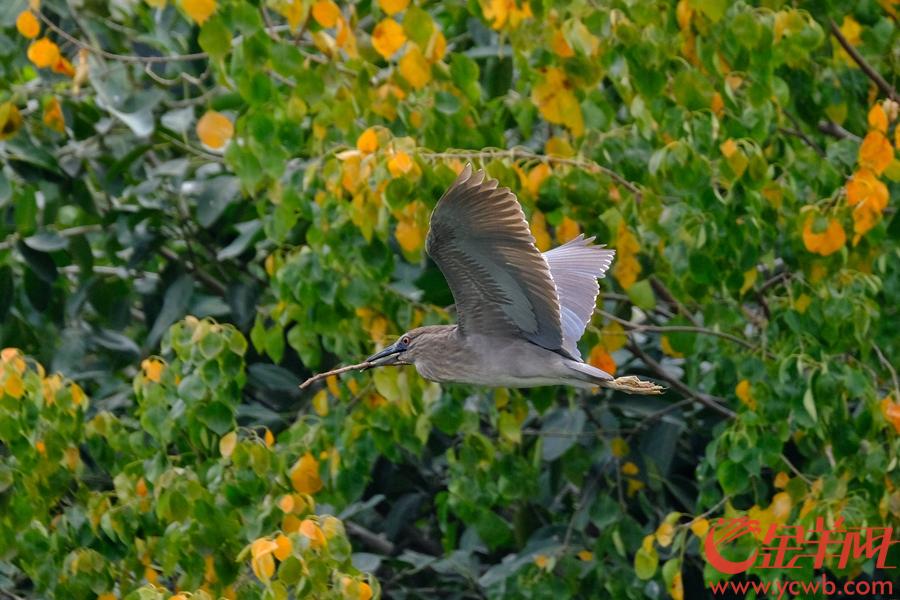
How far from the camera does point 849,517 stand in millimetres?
4637

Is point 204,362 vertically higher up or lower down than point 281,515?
higher up

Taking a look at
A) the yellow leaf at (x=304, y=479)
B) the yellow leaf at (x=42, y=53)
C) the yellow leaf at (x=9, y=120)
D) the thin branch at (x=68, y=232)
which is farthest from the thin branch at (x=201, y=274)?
the yellow leaf at (x=304, y=479)

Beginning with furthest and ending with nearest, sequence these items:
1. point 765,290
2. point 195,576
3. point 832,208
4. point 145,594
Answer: point 765,290 < point 832,208 < point 195,576 < point 145,594

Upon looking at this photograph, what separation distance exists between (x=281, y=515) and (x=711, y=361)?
1377 millimetres

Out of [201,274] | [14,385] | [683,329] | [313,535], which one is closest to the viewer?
[313,535]

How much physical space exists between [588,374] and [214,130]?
1.57 m

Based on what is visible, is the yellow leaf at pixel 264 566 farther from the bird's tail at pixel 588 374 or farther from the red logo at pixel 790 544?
the red logo at pixel 790 544

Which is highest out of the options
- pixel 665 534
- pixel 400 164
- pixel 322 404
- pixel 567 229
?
pixel 400 164

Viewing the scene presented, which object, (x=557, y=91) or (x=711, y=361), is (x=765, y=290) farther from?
(x=557, y=91)

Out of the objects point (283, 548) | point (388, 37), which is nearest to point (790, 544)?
point (283, 548)

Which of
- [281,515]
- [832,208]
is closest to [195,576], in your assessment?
[281,515]

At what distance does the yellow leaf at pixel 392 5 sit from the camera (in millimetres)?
4738

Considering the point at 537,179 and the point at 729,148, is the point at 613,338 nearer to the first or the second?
the point at 537,179

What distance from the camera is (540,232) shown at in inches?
194
